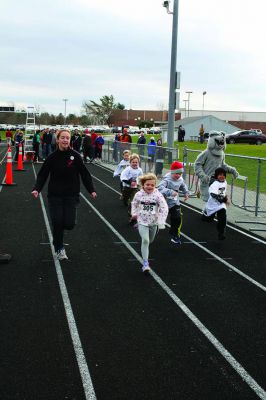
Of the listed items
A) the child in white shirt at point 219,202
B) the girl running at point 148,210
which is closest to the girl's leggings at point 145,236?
the girl running at point 148,210

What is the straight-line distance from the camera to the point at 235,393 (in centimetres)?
417

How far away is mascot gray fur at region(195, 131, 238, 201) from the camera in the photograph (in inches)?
482

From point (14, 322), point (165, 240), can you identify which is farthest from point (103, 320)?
point (165, 240)

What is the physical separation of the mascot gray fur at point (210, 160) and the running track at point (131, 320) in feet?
8.28

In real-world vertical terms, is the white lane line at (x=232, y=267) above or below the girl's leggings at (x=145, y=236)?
below

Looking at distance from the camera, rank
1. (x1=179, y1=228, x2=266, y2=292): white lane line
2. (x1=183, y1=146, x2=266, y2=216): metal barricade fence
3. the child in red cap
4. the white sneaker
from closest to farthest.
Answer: (x1=179, y1=228, x2=266, y2=292): white lane line, the white sneaker, the child in red cap, (x1=183, y1=146, x2=266, y2=216): metal barricade fence

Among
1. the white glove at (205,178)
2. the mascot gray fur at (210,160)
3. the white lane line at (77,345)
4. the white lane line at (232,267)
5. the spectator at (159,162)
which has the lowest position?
the white lane line at (232,267)

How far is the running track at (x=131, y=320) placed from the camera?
4.29 m

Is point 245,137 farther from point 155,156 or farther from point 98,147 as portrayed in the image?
point 155,156

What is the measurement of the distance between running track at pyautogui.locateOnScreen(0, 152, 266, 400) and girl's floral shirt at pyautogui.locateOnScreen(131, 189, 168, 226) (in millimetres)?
777

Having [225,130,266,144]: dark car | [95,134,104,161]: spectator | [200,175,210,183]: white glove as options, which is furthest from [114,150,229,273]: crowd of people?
[225,130,266,144]: dark car

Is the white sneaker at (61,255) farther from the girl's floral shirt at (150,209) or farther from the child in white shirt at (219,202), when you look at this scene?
the child in white shirt at (219,202)

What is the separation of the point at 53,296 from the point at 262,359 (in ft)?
9.00

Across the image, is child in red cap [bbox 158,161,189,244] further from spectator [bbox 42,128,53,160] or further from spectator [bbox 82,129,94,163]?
spectator [bbox 42,128,53,160]
